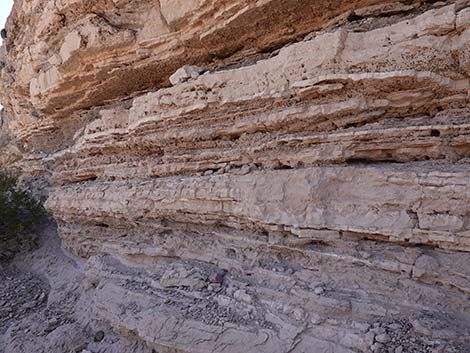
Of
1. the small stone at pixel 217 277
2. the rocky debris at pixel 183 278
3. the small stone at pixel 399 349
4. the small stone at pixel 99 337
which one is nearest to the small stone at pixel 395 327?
the small stone at pixel 399 349

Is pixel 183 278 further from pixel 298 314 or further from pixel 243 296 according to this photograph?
pixel 298 314

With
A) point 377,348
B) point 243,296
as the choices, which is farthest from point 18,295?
point 377,348

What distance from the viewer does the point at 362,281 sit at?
3.18 metres

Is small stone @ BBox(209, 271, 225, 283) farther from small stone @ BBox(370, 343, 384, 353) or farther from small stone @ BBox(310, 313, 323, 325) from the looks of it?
small stone @ BBox(370, 343, 384, 353)

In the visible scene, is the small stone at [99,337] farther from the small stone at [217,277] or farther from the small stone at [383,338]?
the small stone at [383,338]

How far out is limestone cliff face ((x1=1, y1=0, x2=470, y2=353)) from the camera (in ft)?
9.77

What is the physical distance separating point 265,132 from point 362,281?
1968mm

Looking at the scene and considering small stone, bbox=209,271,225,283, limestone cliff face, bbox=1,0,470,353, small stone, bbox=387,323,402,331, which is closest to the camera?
small stone, bbox=387,323,402,331

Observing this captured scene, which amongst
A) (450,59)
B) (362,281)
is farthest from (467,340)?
(450,59)

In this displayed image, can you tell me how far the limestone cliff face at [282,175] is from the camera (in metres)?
2.98

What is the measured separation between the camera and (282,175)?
12.2 feet

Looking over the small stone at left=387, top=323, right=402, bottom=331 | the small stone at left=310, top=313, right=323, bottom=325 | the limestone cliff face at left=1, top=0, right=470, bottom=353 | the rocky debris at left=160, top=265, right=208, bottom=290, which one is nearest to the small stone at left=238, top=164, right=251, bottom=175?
the limestone cliff face at left=1, top=0, right=470, bottom=353

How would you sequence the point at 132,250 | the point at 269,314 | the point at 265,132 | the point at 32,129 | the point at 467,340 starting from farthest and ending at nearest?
the point at 32,129 → the point at 132,250 → the point at 265,132 → the point at 269,314 → the point at 467,340

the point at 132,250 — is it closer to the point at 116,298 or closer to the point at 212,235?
the point at 116,298
